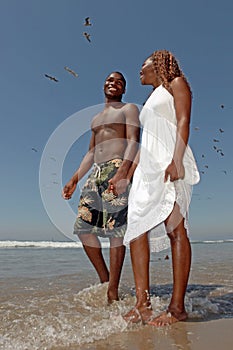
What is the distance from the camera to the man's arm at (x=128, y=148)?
3.37 metres

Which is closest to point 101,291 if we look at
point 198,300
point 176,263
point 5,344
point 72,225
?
point 72,225

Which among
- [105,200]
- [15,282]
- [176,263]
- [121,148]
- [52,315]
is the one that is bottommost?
[15,282]

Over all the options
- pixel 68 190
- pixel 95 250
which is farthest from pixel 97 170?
pixel 95 250

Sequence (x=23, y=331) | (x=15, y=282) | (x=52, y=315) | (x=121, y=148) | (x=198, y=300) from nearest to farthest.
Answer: (x=23, y=331) < (x=52, y=315) < (x=198, y=300) < (x=121, y=148) < (x=15, y=282)

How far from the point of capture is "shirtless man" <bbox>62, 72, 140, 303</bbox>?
3.42m

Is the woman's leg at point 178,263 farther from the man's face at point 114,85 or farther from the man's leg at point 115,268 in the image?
the man's face at point 114,85

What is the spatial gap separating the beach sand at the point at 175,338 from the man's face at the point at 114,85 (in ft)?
7.81

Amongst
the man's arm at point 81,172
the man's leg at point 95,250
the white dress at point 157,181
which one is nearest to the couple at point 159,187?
the white dress at point 157,181

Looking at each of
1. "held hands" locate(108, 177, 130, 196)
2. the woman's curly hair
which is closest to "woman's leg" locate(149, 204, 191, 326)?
"held hands" locate(108, 177, 130, 196)

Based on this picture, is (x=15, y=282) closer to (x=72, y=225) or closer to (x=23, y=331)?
(x=72, y=225)

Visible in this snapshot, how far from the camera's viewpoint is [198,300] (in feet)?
10.5

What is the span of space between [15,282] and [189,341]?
3.43 meters

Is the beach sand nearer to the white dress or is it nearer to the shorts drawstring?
the white dress

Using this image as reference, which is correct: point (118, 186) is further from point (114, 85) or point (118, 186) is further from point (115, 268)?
point (114, 85)
